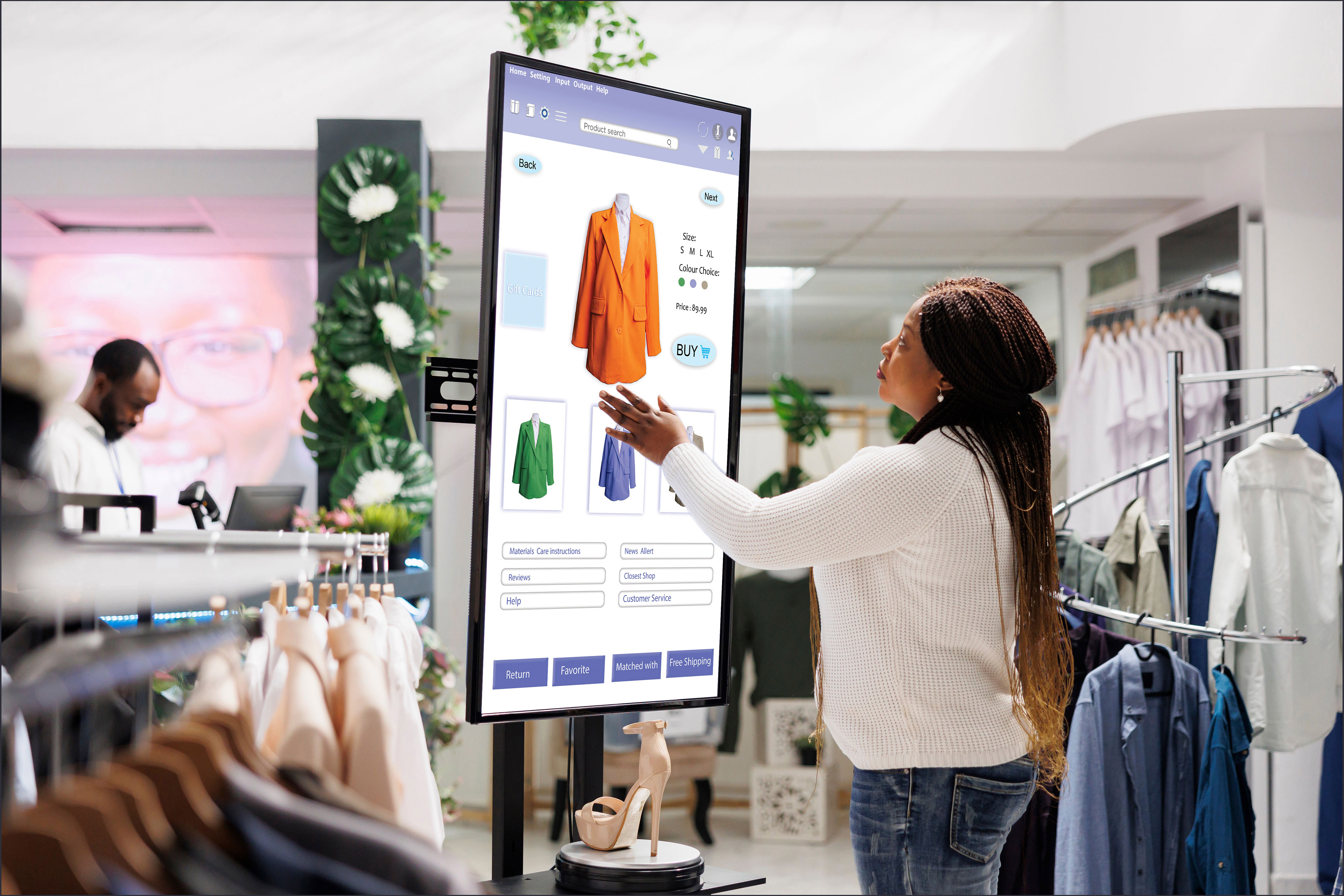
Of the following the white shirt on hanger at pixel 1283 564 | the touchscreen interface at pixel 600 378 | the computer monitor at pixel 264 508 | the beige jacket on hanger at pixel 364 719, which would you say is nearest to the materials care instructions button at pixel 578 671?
the touchscreen interface at pixel 600 378

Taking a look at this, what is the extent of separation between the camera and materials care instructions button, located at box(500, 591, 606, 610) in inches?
62.6

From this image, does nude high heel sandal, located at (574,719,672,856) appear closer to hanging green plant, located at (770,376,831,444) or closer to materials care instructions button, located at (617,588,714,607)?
materials care instructions button, located at (617,588,714,607)

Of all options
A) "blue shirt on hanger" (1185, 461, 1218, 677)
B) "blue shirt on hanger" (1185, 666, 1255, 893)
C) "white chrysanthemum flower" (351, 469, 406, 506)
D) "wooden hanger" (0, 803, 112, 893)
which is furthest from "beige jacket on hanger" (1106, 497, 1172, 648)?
"wooden hanger" (0, 803, 112, 893)

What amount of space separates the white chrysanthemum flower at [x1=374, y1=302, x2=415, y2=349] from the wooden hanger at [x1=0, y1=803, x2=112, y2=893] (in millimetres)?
3416

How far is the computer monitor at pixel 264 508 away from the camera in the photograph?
3291mm

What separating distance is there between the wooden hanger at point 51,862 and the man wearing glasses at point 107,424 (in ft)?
4.67

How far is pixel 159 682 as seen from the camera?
2.20m

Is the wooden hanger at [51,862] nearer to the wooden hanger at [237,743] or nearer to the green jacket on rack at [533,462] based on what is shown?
the wooden hanger at [237,743]

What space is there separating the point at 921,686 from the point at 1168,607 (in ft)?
7.48

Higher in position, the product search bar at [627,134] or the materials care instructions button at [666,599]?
the product search bar at [627,134]

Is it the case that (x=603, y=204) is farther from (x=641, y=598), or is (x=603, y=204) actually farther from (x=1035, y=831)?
(x=1035, y=831)

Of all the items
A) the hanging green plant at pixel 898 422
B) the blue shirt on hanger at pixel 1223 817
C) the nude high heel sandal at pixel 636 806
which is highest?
the hanging green plant at pixel 898 422

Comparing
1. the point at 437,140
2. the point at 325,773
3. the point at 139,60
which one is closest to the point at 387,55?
the point at 437,140

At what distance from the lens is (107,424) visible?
3.13 metres
